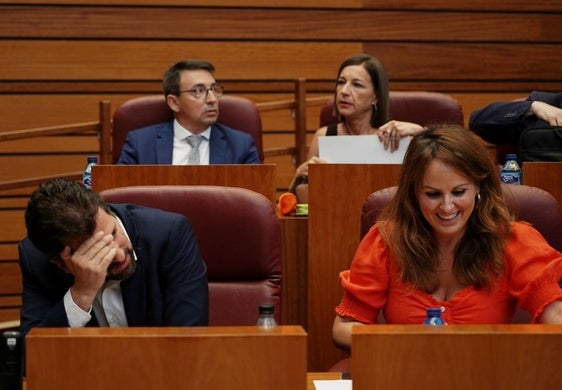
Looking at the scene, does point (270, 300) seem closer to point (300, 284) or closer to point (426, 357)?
point (300, 284)

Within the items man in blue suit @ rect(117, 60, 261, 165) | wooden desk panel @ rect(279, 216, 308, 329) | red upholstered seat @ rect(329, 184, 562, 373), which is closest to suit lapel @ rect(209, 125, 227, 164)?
man in blue suit @ rect(117, 60, 261, 165)

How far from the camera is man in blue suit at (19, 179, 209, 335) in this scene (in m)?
2.52

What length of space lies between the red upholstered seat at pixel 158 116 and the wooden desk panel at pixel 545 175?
1.50 m

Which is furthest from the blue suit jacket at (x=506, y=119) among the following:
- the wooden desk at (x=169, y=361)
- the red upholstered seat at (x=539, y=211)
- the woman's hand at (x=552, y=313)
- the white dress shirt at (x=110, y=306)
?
the wooden desk at (x=169, y=361)

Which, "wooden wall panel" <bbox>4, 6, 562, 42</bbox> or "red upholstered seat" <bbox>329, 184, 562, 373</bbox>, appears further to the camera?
"wooden wall panel" <bbox>4, 6, 562, 42</bbox>

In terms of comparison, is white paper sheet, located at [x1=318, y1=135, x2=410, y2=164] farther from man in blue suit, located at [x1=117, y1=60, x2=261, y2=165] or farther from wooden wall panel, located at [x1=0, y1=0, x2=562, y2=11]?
wooden wall panel, located at [x1=0, y1=0, x2=562, y2=11]

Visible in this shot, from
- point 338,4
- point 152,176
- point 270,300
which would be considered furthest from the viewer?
point 338,4

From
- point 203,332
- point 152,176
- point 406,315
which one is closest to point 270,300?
point 406,315

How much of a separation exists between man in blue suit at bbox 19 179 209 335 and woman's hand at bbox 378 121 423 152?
4.67ft

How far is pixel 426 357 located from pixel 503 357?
12cm

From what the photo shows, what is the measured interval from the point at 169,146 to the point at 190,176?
3.58ft

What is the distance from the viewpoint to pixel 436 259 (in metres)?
2.60

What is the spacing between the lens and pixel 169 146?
4.50 m

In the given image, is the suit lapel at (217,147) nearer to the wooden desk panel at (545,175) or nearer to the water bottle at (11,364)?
the wooden desk panel at (545,175)
